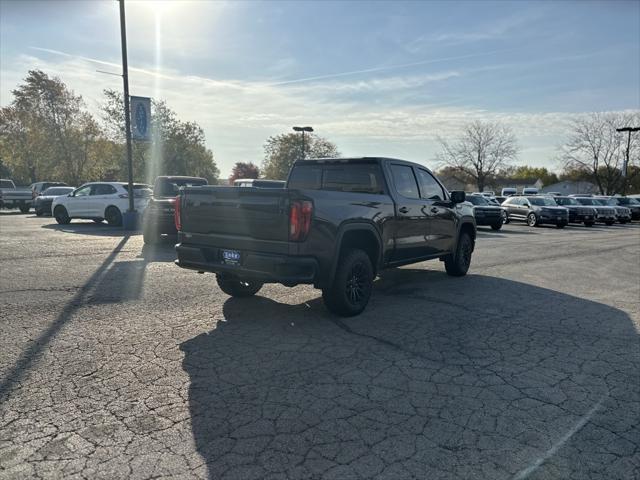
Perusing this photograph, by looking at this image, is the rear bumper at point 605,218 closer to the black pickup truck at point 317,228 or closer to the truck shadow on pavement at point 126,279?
the black pickup truck at point 317,228

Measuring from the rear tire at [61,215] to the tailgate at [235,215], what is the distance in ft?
49.5

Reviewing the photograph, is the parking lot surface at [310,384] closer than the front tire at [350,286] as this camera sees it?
Yes

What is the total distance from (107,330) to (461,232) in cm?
635

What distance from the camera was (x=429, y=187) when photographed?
775 cm

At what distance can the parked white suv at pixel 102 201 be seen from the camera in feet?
56.9

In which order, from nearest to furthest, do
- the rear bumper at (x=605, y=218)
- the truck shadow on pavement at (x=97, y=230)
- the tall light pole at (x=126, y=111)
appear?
the truck shadow on pavement at (x=97, y=230), the tall light pole at (x=126, y=111), the rear bumper at (x=605, y=218)

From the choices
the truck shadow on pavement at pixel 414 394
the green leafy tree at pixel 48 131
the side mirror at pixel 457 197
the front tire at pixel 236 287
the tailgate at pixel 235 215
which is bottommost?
the truck shadow on pavement at pixel 414 394

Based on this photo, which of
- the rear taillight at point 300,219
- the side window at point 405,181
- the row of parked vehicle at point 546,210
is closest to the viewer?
the rear taillight at point 300,219

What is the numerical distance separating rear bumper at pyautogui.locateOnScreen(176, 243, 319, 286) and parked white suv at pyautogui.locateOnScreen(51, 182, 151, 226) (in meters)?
12.7

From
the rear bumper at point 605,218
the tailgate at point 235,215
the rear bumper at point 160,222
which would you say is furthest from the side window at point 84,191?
the rear bumper at point 605,218

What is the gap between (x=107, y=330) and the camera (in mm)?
5004

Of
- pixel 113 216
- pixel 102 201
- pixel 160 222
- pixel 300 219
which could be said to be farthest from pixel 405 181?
pixel 102 201

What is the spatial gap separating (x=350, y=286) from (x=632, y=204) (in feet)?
125

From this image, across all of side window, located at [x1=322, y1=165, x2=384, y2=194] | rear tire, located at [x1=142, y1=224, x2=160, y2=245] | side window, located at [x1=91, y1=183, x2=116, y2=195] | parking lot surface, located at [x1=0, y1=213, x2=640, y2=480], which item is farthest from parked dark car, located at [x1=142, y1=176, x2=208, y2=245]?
side window, located at [x1=322, y1=165, x2=384, y2=194]
